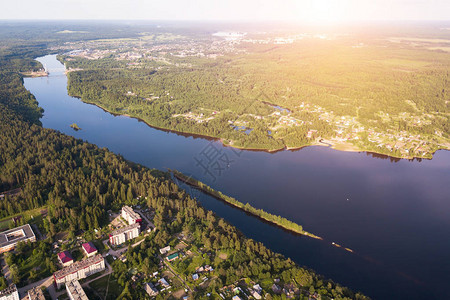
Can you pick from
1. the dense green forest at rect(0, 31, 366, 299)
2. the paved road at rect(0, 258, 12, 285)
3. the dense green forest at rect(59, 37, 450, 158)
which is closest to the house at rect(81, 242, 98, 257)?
the dense green forest at rect(0, 31, 366, 299)

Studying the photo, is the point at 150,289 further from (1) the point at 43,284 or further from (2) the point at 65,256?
(1) the point at 43,284

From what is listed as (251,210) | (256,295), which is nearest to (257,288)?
(256,295)

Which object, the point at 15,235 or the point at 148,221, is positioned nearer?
the point at 15,235

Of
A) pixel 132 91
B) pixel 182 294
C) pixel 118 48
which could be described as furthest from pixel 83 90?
pixel 118 48

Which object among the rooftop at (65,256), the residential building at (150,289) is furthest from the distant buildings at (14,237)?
the residential building at (150,289)

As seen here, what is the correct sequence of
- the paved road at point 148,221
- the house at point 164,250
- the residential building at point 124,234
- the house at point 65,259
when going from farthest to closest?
the paved road at point 148,221, the residential building at point 124,234, the house at point 164,250, the house at point 65,259

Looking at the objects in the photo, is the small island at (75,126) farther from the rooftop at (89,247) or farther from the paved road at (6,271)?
the rooftop at (89,247)

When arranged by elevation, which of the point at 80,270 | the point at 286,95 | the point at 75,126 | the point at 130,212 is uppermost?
the point at 286,95
